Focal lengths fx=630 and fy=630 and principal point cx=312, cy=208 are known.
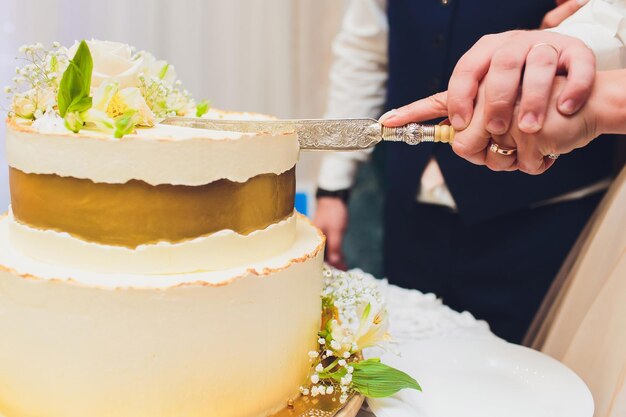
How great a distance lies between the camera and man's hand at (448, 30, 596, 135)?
3.43ft

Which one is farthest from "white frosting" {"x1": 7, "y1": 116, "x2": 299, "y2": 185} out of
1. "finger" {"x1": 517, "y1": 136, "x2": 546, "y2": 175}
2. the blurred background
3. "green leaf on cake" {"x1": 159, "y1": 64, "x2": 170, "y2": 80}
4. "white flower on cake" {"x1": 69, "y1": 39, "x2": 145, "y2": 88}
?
the blurred background

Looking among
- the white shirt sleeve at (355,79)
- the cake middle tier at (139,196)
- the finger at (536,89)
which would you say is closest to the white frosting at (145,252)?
the cake middle tier at (139,196)

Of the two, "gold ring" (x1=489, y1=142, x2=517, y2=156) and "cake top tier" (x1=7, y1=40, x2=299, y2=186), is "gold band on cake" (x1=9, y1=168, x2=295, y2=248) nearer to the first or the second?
"cake top tier" (x1=7, y1=40, x2=299, y2=186)

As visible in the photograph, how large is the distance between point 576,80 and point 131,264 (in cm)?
77

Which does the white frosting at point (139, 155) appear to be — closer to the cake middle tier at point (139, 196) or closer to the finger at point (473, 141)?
the cake middle tier at point (139, 196)

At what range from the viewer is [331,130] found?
113 centimetres

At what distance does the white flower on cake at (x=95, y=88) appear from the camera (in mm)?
971

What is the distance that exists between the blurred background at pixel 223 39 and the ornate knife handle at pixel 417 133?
4.29 feet

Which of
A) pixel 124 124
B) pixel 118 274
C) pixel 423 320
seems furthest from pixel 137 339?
pixel 423 320

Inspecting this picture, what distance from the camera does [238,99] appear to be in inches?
107

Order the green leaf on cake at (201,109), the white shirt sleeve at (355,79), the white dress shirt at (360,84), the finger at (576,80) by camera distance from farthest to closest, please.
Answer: the white shirt sleeve at (355,79)
the white dress shirt at (360,84)
the green leaf on cake at (201,109)
the finger at (576,80)

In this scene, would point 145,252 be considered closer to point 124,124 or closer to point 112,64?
point 124,124

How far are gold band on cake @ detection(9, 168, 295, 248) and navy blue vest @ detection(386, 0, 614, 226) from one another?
3.23ft

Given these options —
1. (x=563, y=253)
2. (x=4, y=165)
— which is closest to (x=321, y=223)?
(x=563, y=253)
